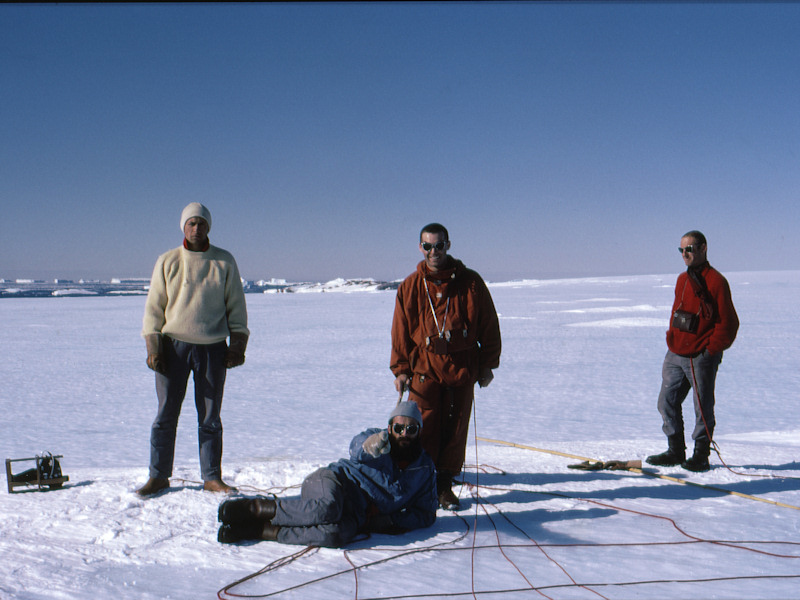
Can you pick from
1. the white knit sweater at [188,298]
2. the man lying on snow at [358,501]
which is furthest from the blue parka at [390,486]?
the white knit sweater at [188,298]

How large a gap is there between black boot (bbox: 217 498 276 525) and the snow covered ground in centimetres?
12

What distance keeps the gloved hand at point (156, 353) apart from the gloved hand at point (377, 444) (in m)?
1.27

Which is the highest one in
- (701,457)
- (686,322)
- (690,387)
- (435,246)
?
(435,246)

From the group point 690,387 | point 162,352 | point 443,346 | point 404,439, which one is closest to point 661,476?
point 690,387

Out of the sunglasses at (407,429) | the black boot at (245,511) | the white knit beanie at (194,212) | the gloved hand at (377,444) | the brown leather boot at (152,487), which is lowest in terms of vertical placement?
the brown leather boot at (152,487)

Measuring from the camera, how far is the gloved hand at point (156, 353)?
3.16 meters

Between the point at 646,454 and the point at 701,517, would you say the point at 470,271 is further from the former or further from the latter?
the point at 646,454

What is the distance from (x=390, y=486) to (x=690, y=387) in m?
2.31

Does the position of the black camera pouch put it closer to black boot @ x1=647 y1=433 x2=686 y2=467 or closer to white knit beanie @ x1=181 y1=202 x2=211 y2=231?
black boot @ x1=647 y1=433 x2=686 y2=467

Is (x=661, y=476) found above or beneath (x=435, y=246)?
beneath

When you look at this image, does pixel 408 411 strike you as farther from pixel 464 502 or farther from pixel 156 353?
pixel 156 353

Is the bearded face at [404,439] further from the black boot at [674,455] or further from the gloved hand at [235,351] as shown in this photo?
the black boot at [674,455]

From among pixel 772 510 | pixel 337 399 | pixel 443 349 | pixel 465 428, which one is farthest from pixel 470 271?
pixel 337 399

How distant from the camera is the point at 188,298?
128 inches
